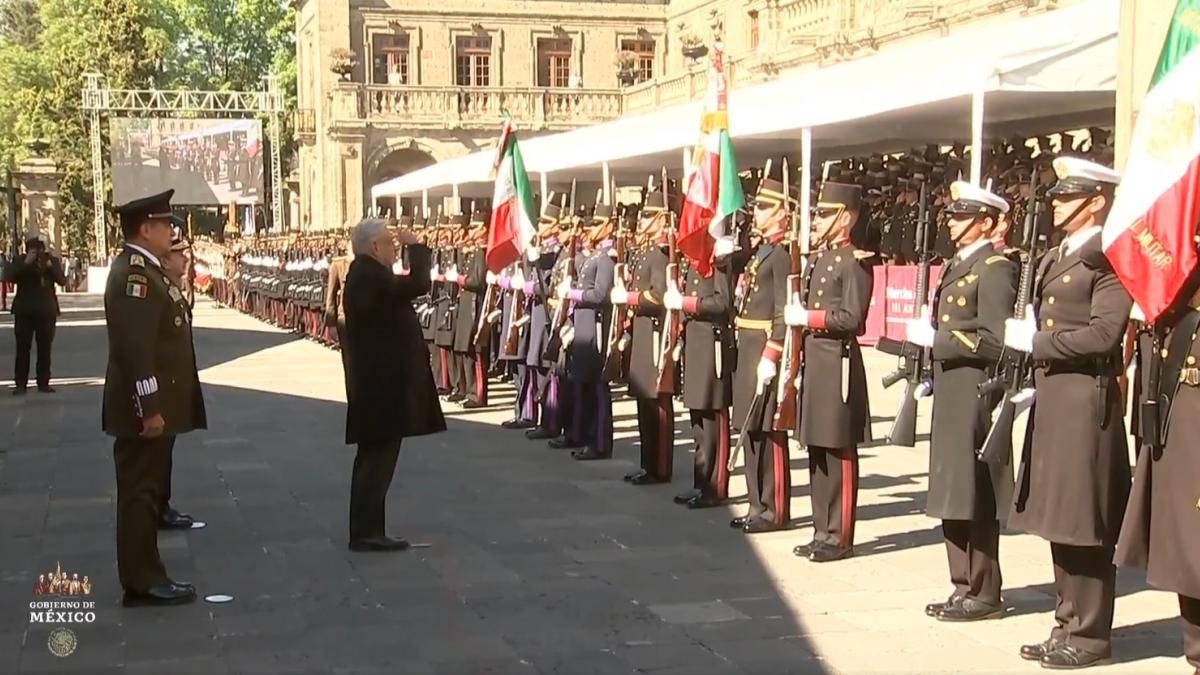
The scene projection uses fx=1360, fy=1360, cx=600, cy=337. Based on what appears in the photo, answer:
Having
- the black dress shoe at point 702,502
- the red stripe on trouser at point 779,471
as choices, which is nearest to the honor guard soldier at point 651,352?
the black dress shoe at point 702,502

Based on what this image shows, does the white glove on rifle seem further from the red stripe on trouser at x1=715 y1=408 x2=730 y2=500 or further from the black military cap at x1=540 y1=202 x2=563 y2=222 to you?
the black military cap at x1=540 y1=202 x2=563 y2=222

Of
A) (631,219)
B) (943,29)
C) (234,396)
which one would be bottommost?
(234,396)

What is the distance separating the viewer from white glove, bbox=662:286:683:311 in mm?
8305

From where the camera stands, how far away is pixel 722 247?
26.4 feet

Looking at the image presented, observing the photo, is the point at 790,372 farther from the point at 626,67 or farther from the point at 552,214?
the point at 626,67

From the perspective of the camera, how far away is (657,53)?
45281 mm

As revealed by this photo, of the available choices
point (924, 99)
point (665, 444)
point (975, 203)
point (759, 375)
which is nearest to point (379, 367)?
point (759, 375)

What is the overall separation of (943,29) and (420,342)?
1562 cm

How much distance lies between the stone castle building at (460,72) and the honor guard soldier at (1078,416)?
1141 inches

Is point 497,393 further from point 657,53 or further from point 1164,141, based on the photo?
point 657,53

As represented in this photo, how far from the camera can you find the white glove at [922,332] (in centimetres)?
572

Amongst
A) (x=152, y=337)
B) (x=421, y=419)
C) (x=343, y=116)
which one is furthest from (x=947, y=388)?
(x=343, y=116)

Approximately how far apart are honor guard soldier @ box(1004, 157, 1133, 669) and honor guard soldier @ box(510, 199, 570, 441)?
597 cm

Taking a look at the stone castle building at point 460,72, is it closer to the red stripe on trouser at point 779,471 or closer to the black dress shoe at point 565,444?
the black dress shoe at point 565,444
